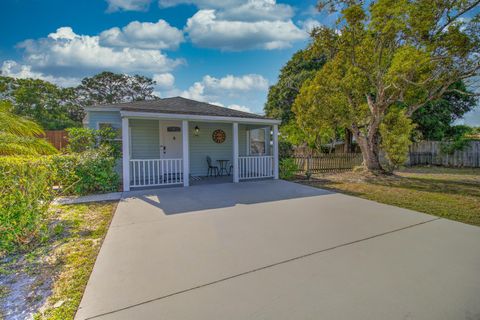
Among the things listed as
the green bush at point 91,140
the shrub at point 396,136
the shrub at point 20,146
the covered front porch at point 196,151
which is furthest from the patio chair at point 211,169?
the shrub at point 396,136

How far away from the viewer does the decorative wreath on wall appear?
1014 cm

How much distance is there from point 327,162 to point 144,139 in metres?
9.25

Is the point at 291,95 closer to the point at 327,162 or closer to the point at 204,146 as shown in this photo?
the point at 327,162

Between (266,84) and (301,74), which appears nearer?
(301,74)

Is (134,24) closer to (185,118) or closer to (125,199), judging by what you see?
(185,118)

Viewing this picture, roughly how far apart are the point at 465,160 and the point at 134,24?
1974 centimetres

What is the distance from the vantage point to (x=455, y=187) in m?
7.62

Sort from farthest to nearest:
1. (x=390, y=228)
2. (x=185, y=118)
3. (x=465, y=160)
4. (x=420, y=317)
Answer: (x=465, y=160) < (x=185, y=118) < (x=390, y=228) < (x=420, y=317)

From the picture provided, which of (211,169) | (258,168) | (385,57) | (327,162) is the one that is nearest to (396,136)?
(385,57)

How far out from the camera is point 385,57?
9094 mm

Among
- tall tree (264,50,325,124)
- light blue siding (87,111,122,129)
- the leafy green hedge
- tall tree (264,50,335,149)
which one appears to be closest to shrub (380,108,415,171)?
tall tree (264,50,335,149)

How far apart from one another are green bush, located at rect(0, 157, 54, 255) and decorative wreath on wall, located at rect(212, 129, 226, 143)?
696 centimetres

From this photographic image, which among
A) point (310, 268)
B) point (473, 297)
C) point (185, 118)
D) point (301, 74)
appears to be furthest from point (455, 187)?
point (301, 74)

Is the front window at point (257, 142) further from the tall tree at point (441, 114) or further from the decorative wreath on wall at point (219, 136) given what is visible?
the tall tree at point (441, 114)
